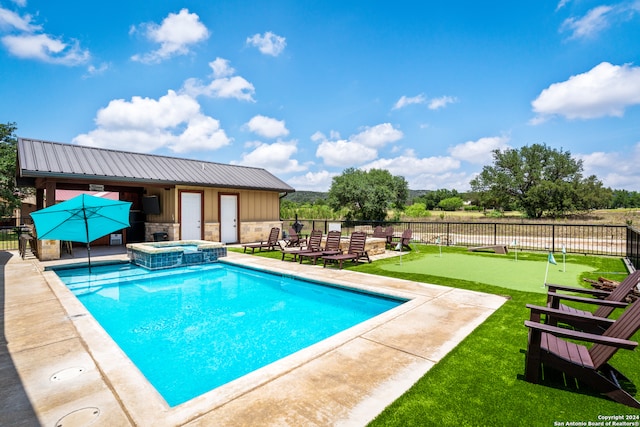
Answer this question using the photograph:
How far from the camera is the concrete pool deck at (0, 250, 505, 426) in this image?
91.7 inches

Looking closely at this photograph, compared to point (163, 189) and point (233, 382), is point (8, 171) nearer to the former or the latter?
point (163, 189)

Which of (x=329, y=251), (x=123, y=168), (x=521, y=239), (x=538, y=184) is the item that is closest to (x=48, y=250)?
Result: (x=123, y=168)

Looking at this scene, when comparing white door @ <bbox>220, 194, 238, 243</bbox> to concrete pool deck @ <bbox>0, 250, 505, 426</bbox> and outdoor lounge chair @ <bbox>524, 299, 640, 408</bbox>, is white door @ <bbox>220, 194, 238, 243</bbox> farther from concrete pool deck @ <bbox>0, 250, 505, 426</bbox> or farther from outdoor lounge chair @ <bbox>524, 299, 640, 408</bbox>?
outdoor lounge chair @ <bbox>524, 299, 640, 408</bbox>

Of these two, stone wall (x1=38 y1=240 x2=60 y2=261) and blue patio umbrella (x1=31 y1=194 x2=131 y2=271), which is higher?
blue patio umbrella (x1=31 y1=194 x2=131 y2=271)

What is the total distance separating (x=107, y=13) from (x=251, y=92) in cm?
606

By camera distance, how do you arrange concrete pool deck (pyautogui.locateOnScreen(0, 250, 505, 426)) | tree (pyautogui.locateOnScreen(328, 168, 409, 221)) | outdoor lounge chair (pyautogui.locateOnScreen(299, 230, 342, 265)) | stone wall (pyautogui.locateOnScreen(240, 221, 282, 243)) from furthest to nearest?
tree (pyautogui.locateOnScreen(328, 168, 409, 221))
stone wall (pyautogui.locateOnScreen(240, 221, 282, 243))
outdoor lounge chair (pyautogui.locateOnScreen(299, 230, 342, 265))
concrete pool deck (pyautogui.locateOnScreen(0, 250, 505, 426))

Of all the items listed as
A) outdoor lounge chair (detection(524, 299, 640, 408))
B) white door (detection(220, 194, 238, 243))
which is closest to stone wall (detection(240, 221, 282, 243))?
white door (detection(220, 194, 238, 243))

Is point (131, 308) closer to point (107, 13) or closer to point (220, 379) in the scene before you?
point (220, 379)

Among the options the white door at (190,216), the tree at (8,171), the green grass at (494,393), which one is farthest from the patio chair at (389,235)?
the tree at (8,171)

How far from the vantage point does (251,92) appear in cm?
1505

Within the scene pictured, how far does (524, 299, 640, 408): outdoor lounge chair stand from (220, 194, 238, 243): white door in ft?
42.7

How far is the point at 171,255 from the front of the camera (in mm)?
9578

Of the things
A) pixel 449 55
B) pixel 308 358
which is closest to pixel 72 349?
pixel 308 358

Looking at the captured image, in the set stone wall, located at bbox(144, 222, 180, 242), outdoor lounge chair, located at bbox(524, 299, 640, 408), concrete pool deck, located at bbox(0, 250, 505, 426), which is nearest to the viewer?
concrete pool deck, located at bbox(0, 250, 505, 426)
